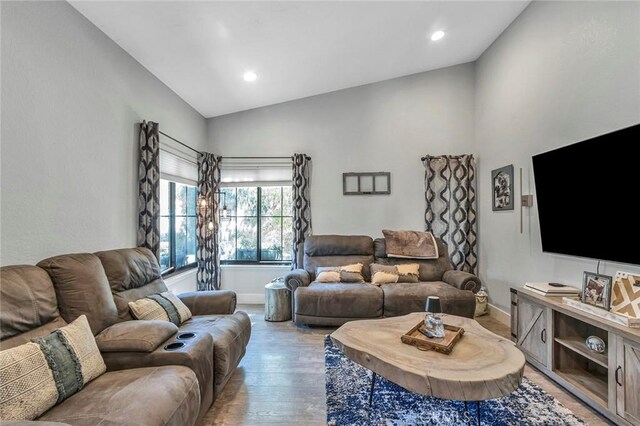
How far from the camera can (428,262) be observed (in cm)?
393

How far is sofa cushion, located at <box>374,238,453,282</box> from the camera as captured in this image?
386 centimetres

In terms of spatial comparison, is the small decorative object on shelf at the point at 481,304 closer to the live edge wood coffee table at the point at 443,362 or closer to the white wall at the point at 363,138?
the white wall at the point at 363,138

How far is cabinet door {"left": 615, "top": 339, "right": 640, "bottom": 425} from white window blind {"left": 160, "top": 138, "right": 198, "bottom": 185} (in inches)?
166

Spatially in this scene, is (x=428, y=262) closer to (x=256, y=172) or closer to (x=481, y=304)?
(x=481, y=304)

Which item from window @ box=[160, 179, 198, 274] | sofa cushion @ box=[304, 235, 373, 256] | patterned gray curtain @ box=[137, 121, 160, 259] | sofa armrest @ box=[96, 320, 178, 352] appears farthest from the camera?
sofa cushion @ box=[304, 235, 373, 256]

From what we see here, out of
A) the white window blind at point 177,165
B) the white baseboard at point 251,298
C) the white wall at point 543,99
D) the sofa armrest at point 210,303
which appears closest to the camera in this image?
the white wall at point 543,99

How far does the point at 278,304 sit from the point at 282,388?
148 centimetres

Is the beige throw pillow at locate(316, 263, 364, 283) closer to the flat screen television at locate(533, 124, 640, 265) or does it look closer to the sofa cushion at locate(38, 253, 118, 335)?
the flat screen television at locate(533, 124, 640, 265)

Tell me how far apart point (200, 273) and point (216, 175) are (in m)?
1.45

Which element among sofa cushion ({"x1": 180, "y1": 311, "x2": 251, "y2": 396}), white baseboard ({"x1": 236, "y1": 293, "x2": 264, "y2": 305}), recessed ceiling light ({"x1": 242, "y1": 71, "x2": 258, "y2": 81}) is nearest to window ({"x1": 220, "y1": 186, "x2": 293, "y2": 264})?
white baseboard ({"x1": 236, "y1": 293, "x2": 264, "y2": 305})

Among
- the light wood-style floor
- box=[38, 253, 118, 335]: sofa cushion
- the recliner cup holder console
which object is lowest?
the light wood-style floor

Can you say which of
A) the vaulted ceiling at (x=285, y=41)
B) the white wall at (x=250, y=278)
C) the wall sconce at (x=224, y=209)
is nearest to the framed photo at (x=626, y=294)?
the vaulted ceiling at (x=285, y=41)

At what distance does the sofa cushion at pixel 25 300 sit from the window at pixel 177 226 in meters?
1.83

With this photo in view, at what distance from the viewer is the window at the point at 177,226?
3570mm
